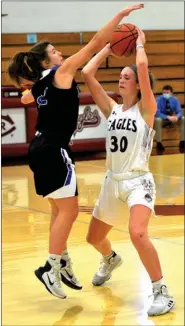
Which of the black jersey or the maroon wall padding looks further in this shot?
the maroon wall padding

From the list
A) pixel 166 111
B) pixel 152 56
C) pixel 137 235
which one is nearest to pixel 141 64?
pixel 137 235

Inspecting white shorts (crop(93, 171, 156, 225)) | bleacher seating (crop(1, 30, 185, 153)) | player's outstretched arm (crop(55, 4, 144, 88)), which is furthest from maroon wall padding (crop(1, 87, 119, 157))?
player's outstretched arm (crop(55, 4, 144, 88))

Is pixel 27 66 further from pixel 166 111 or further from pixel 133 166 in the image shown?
pixel 166 111

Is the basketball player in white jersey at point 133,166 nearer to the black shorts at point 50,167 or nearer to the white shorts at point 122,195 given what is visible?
the white shorts at point 122,195

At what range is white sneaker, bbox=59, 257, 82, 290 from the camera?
5.16 metres

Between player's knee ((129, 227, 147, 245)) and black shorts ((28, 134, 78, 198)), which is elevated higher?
black shorts ((28, 134, 78, 198))

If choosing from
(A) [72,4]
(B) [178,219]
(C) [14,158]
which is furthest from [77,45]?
(B) [178,219]

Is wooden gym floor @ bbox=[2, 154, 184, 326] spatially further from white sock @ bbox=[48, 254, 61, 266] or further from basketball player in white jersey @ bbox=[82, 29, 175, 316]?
white sock @ bbox=[48, 254, 61, 266]

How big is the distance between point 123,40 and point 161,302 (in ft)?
6.08

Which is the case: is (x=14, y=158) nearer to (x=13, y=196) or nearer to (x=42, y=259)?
(x=13, y=196)

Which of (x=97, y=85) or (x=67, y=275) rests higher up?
(x=97, y=85)

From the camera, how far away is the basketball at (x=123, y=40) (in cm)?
519

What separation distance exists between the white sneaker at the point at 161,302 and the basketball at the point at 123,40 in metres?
1.69

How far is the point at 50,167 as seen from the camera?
496 centimetres
